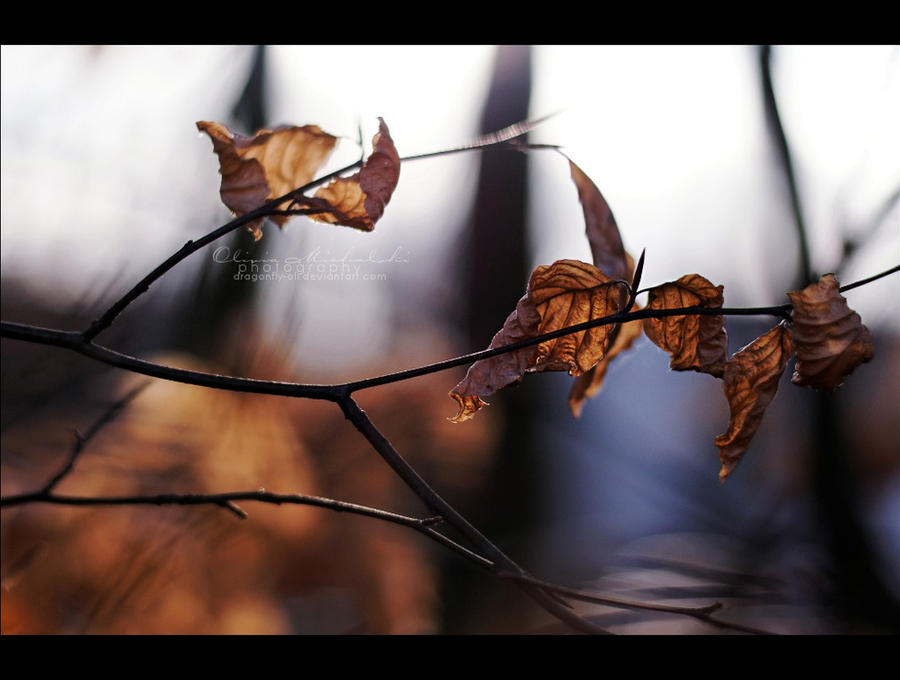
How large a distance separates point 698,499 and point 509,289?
1.84 feet

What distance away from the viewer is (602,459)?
3.75 feet

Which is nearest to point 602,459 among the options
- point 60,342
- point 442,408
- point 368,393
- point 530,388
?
point 530,388

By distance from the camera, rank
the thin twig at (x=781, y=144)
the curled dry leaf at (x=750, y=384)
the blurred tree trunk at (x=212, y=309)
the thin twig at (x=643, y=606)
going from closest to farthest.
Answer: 1. the thin twig at (x=643, y=606)
2. the curled dry leaf at (x=750, y=384)
3. the thin twig at (x=781, y=144)
4. the blurred tree trunk at (x=212, y=309)

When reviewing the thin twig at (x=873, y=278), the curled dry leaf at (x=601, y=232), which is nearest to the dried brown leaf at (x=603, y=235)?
the curled dry leaf at (x=601, y=232)

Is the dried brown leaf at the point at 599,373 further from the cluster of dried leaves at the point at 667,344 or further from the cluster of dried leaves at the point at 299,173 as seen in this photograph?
the cluster of dried leaves at the point at 299,173

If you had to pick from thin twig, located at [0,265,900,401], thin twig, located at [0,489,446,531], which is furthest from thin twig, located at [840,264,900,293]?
thin twig, located at [0,489,446,531]

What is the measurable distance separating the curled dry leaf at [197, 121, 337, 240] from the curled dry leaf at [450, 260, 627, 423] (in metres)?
0.16

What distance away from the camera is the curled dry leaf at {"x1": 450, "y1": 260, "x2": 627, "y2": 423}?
0.30m

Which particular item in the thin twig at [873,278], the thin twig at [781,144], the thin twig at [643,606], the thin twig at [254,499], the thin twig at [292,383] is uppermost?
the thin twig at [781,144]

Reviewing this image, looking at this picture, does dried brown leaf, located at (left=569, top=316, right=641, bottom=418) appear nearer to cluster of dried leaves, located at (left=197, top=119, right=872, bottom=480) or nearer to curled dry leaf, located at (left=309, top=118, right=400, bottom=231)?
cluster of dried leaves, located at (left=197, top=119, right=872, bottom=480)

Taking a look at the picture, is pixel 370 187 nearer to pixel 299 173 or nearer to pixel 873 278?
pixel 299 173

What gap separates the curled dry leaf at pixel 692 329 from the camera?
0.30 metres

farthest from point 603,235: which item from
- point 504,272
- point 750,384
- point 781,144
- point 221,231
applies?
point 504,272

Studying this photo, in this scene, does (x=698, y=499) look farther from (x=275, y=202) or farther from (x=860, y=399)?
(x=275, y=202)
